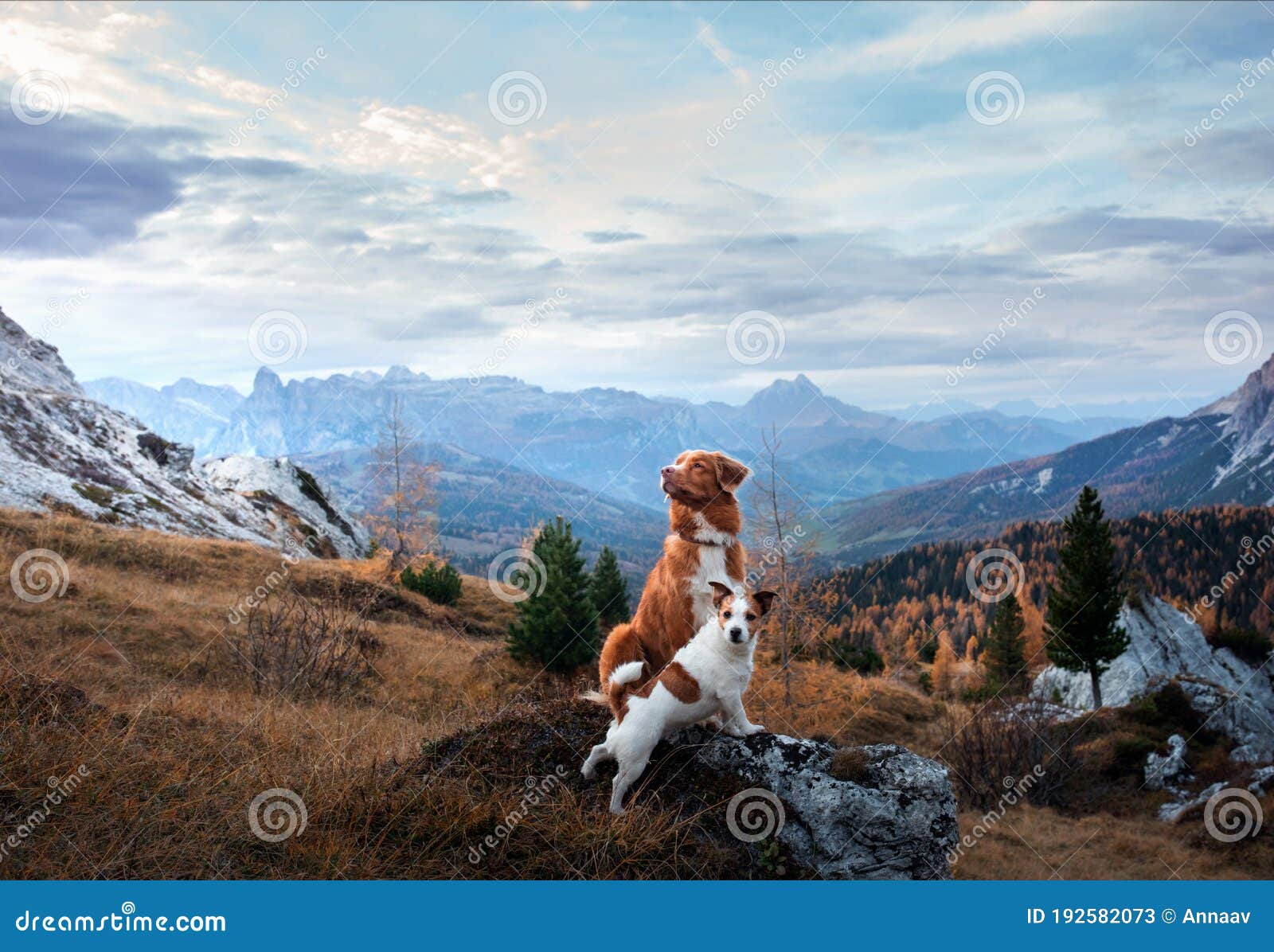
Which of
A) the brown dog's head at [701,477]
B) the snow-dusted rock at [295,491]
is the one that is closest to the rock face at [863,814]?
the brown dog's head at [701,477]

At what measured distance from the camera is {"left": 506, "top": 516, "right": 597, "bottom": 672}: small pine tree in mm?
27422

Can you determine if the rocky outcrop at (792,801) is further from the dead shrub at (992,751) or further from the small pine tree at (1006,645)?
the small pine tree at (1006,645)

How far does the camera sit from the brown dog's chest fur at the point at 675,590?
6.66 meters

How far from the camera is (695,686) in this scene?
634 cm

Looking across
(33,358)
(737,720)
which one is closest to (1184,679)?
(737,720)

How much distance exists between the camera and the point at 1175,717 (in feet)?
146

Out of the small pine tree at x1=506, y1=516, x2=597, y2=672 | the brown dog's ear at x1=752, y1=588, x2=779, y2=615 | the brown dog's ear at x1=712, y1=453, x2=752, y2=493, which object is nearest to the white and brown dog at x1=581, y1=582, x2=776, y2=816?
the brown dog's ear at x1=752, y1=588, x2=779, y2=615

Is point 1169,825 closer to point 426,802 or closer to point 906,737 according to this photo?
point 906,737

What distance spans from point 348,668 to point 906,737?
92.8ft

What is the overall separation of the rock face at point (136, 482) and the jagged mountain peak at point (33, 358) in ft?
3.26

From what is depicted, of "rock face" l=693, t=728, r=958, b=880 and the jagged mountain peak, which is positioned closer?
"rock face" l=693, t=728, r=958, b=880
